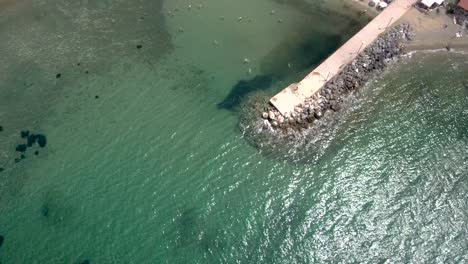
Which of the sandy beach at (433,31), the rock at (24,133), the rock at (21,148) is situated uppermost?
the sandy beach at (433,31)

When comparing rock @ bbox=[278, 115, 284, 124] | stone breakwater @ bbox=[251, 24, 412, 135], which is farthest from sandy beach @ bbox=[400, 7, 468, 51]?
rock @ bbox=[278, 115, 284, 124]

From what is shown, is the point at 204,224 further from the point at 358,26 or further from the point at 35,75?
the point at 358,26

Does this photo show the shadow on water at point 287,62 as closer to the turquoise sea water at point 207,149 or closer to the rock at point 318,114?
the turquoise sea water at point 207,149

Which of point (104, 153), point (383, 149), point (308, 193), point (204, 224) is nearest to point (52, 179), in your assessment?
point (104, 153)

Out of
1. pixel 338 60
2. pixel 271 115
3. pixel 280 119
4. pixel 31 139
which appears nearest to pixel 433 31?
pixel 338 60

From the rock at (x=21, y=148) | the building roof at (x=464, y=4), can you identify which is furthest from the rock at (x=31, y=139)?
the building roof at (x=464, y=4)

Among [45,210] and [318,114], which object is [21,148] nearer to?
[45,210]
